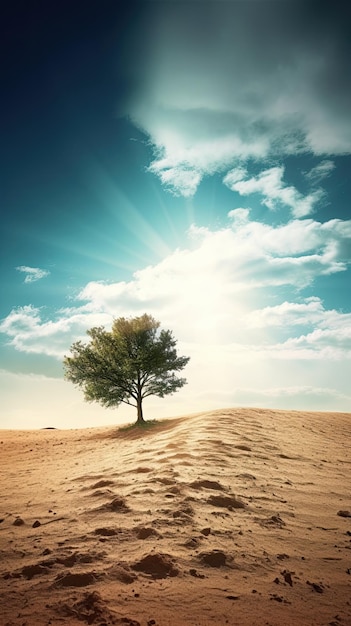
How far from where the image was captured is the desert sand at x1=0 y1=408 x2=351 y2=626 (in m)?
3.07

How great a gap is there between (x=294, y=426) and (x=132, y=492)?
981 centimetres

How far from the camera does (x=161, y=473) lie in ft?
22.9

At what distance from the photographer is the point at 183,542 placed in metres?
4.21

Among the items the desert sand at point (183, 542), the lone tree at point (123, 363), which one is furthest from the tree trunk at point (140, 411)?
the desert sand at point (183, 542)

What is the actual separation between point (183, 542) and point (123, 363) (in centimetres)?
1819

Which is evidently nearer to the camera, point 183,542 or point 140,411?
point 183,542

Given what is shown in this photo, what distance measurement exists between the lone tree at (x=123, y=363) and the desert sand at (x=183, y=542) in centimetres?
1332

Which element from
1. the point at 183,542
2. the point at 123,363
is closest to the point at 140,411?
the point at 123,363

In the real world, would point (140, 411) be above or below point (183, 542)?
above

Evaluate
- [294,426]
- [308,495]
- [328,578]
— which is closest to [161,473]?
Answer: [308,495]

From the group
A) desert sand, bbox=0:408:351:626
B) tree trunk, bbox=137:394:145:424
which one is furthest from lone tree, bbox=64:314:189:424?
desert sand, bbox=0:408:351:626

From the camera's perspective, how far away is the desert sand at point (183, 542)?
307cm

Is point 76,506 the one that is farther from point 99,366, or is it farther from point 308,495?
point 99,366

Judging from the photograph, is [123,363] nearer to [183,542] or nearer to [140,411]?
[140,411]
